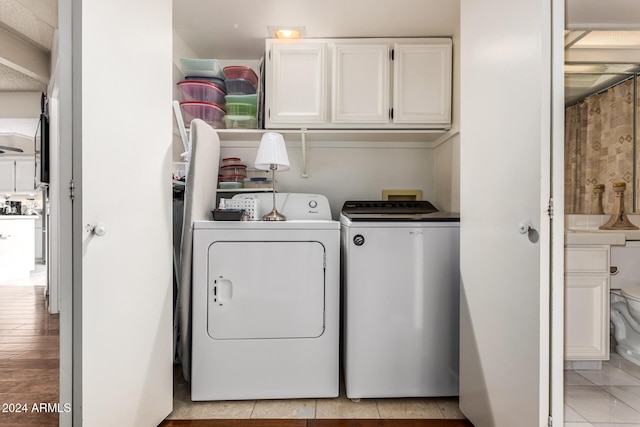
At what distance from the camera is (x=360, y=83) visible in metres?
2.16

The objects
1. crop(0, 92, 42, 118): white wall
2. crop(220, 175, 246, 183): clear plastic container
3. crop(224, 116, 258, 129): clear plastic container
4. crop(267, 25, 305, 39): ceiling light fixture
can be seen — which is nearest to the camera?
crop(0, 92, 42, 118): white wall

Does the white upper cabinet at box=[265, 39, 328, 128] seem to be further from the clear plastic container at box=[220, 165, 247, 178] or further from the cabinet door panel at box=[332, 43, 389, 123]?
the clear plastic container at box=[220, 165, 247, 178]

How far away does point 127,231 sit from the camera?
3.77ft

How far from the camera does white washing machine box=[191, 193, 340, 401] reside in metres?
1.55

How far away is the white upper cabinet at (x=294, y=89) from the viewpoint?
2156 mm

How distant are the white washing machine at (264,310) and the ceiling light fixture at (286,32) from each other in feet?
4.67

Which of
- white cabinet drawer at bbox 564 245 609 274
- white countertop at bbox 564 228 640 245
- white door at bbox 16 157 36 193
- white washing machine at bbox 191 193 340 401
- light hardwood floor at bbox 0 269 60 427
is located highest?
white door at bbox 16 157 36 193

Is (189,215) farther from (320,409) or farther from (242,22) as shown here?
(242,22)

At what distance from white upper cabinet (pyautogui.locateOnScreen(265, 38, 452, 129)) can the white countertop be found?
109 centimetres

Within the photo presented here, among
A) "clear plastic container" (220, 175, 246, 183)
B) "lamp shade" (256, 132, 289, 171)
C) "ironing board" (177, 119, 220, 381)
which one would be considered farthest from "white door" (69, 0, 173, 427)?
"clear plastic container" (220, 175, 246, 183)

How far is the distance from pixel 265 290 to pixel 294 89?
1385mm

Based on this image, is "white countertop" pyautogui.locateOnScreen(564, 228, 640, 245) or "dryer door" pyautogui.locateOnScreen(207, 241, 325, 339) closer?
"white countertop" pyautogui.locateOnScreen(564, 228, 640, 245)

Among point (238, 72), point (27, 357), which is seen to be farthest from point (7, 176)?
point (238, 72)

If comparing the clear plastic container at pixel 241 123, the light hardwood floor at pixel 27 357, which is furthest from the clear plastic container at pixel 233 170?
the light hardwood floor at pixel 27 357
